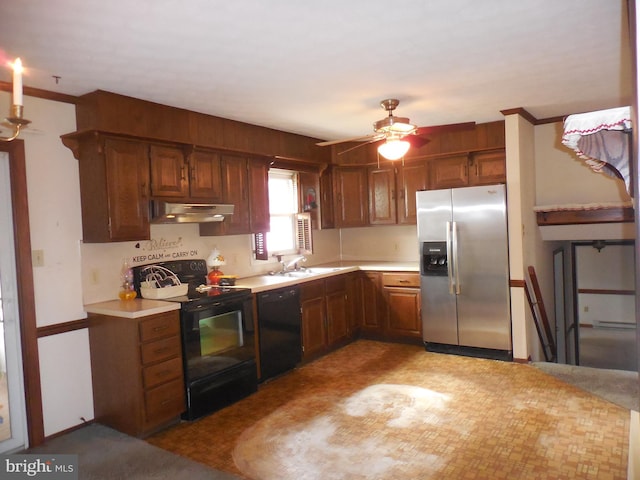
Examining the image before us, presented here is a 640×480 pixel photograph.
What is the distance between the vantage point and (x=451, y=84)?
350 centimetres

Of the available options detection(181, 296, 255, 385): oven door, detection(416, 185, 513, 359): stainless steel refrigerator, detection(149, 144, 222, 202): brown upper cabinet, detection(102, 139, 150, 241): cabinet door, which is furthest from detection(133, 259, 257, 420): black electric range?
detection(416, 185, 513, 359): stainless steel refrigerator

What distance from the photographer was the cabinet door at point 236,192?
4.26 m

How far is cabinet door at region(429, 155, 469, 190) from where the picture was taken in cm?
503

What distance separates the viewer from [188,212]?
146 inches

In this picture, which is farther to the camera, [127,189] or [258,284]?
[258,284]

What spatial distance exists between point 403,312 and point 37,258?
3556 millimetres

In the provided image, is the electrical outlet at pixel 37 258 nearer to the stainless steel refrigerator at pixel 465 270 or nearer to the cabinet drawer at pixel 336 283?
the cabinet drawer at pixel 336 283

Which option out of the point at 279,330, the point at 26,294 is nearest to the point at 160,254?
the point at 26,294

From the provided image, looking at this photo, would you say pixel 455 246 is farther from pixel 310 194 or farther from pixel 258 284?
pixel 258 284

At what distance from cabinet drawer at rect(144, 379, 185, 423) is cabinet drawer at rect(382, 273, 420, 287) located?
266 cm

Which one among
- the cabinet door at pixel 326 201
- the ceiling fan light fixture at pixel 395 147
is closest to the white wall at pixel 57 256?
the ceiling fan light fixture at pixel 395 147

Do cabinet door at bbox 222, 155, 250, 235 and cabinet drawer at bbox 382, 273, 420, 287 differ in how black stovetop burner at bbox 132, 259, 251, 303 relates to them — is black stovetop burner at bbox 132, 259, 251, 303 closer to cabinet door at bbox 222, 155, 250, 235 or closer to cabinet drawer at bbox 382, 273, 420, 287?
cabinet door at bbox 222, 155, 250, 235

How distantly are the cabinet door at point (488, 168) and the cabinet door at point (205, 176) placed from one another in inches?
104

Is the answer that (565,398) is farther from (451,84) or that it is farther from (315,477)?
(451,84)
